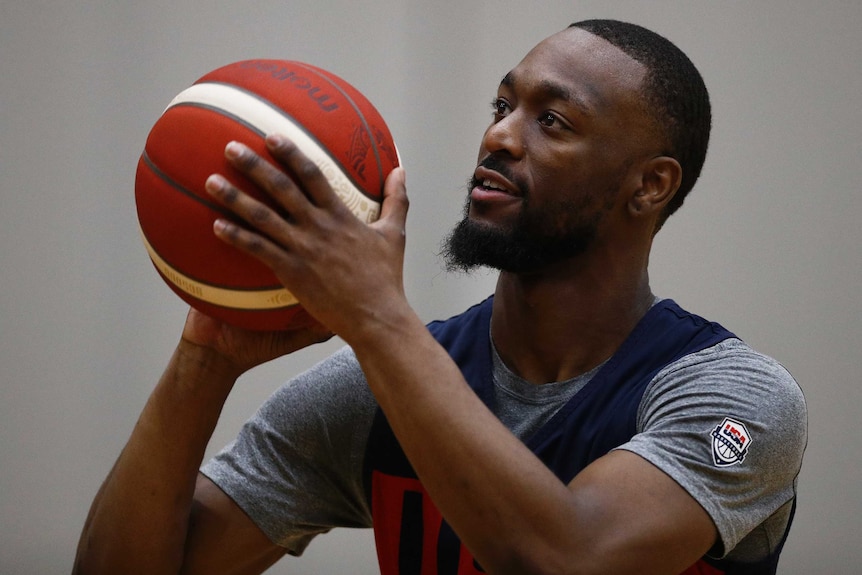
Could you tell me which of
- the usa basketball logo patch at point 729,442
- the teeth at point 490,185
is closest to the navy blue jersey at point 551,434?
the usa basketball logo patch at point 729,442

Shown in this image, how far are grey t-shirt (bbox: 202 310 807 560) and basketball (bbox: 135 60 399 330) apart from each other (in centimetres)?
55

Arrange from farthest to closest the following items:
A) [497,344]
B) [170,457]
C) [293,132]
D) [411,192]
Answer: [411,192] → [497,344] → [170,457] → [293,132]

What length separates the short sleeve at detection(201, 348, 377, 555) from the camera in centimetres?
215

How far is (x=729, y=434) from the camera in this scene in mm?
1689

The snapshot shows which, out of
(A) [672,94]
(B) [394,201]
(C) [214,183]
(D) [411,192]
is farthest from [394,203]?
(D) [411,192]

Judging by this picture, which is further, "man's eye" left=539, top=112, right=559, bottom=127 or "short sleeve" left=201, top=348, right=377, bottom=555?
"short sleeve" left=201, top=348, right=377, bottom=555

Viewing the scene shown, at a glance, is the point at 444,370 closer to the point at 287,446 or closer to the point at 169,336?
the point at 287,446

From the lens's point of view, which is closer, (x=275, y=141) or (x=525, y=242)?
(x=275, y=141)

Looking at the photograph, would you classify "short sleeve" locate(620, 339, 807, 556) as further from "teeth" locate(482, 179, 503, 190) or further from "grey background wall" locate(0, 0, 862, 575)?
"grey background wall" locate(0, 0, 862, 575)

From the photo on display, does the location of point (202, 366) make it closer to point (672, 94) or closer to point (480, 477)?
point (480, 477)

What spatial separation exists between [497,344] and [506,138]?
44 centimetres

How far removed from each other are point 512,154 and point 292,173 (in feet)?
2.18

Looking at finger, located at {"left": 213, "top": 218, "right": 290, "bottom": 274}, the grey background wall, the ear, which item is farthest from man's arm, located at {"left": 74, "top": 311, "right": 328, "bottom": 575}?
the grey background wall

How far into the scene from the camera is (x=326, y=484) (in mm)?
2219
